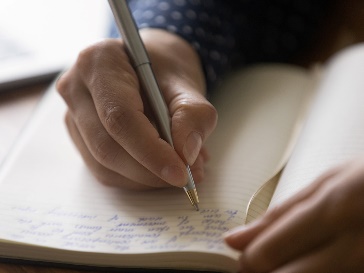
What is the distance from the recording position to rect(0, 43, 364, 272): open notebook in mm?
385

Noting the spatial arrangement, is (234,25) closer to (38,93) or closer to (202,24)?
(202,24)

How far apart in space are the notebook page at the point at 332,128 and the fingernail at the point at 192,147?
2.6 inches

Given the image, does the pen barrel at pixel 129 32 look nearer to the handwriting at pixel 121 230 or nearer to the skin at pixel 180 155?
the skin at pixel 180 155

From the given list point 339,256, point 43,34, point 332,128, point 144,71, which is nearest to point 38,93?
point 43,34

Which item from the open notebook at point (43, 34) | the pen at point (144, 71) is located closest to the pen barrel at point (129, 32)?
the pen at point (144, 71)

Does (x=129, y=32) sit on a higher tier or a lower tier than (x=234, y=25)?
higher

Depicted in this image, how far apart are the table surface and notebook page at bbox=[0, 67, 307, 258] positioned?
0.07 ft

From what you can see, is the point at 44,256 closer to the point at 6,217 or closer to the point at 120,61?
the point at 6,217

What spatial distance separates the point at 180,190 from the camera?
441 mm

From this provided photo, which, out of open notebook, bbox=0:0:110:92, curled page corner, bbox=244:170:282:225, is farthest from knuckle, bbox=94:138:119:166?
open notebook, bbox=0:0:110:92

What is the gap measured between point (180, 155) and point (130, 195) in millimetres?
60

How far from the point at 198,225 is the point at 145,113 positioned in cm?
11

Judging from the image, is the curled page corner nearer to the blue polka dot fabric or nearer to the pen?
the pen

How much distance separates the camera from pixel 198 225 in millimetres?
398
